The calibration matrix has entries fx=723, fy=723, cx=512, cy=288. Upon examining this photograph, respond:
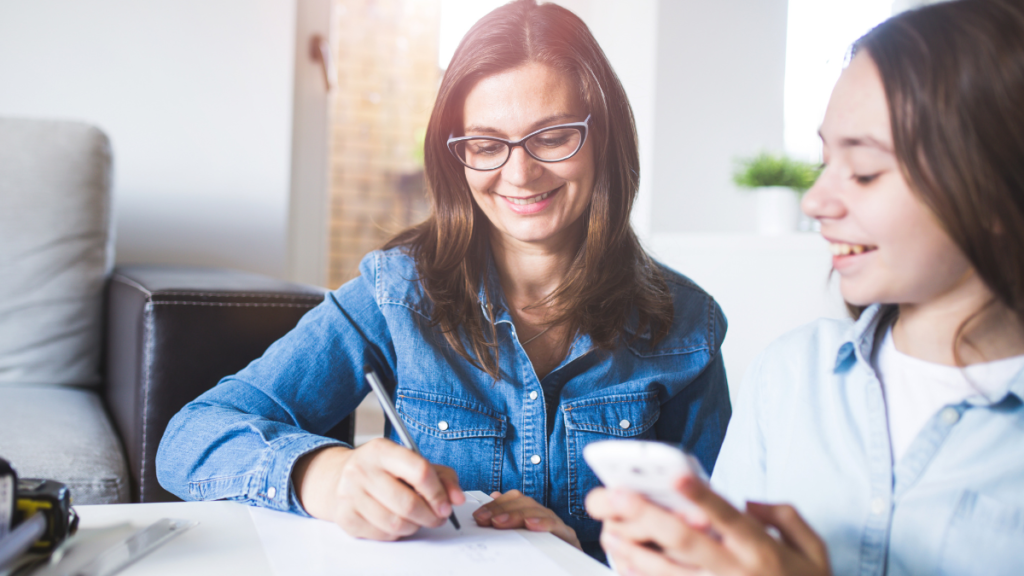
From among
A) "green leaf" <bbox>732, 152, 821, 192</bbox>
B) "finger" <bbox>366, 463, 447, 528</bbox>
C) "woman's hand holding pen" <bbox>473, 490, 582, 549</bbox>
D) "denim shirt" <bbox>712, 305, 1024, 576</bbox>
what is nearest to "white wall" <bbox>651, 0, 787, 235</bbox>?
"green leaf" <bbox>732, 152, 821, 192</bbox>

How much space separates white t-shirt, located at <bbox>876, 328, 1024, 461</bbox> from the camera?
1.94 ft

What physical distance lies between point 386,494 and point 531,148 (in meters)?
0.51

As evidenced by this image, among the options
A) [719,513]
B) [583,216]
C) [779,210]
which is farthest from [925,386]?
[779,210]

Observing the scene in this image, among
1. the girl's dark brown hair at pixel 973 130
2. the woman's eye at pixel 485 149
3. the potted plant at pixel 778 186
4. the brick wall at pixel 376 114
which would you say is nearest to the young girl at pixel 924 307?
the girl's dark brown hair at pixel 973 130

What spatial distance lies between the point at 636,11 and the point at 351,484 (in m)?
2.32

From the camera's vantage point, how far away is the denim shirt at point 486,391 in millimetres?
914

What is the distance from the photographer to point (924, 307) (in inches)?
24.6

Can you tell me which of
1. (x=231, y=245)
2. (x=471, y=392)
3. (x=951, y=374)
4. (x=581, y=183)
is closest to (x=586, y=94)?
(x=581, y=183)

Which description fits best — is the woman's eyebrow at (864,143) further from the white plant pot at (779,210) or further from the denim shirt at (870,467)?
the white plant pot at (779,210)

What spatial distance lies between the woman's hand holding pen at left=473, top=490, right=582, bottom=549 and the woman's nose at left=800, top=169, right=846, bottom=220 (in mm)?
354

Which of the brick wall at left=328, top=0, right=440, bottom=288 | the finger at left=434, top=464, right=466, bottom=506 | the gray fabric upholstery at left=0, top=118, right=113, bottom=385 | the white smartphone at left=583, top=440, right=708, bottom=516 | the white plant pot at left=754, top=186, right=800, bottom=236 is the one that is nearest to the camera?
the white smartphone at left=583, top=440, right=708, bottom=516

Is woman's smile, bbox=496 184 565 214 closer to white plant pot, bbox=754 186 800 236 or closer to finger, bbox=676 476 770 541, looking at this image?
finger, bbox=676 476 770 541

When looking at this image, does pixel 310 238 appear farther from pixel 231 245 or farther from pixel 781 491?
pixel 781 491

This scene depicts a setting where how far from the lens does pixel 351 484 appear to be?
61cm
